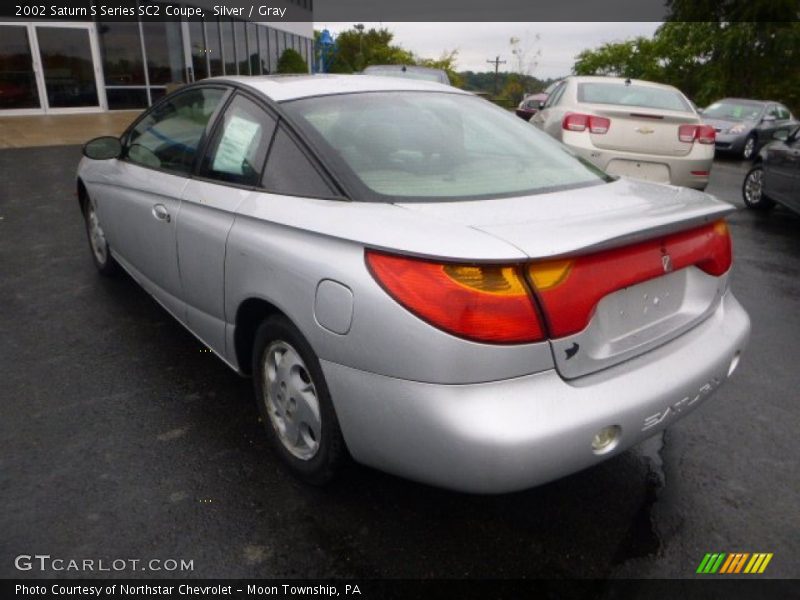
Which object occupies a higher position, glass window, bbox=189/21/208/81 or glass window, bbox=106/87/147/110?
glass window, bbox=189/21/208/81

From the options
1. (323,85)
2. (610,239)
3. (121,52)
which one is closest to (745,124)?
(323,85)

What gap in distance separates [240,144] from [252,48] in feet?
82.2

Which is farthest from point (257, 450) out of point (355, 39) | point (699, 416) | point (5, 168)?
point (355, 39)

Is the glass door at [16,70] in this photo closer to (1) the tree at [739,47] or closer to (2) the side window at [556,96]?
(2) the side window at [556,96]

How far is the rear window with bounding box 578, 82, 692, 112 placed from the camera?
7.70m

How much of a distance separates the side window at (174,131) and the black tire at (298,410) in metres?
1.11

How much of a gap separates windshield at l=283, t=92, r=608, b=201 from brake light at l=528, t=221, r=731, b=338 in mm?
504

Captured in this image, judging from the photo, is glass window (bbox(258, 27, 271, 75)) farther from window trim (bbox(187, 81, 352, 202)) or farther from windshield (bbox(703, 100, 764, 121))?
window trim (bbox(187, 81, 352, 202))

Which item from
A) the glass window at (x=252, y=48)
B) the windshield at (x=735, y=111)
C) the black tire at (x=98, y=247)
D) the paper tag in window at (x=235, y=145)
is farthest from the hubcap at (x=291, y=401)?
the glass window at (x=252, y=48)

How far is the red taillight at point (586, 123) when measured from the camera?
22.9 feet

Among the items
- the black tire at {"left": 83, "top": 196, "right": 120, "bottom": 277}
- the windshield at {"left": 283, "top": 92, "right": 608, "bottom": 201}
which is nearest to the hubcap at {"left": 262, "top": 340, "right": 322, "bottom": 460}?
the windshield at {"left": 283, "top": 92, "right": 608, "bottom": 201}

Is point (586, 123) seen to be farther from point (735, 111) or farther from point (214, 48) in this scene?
point (214, 48)

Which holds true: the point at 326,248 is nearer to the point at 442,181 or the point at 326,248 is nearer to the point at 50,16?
the point at 442,181

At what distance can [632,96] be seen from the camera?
25.7 feet
